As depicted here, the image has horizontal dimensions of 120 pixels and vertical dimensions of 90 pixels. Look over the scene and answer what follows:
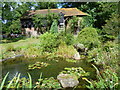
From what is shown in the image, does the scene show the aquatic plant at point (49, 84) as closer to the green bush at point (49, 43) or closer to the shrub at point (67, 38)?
the green bush at point (49, 43)

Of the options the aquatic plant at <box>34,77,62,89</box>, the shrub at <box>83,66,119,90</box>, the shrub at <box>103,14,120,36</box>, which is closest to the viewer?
the shrub at <box>83,66,119,90</box>

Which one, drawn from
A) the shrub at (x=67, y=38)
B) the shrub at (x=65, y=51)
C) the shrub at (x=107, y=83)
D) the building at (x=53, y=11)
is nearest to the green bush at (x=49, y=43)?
the shrub at (x=65, y=51)

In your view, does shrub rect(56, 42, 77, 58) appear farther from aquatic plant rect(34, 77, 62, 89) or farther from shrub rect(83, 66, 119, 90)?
shrub rect(83, 66, 119, 90)

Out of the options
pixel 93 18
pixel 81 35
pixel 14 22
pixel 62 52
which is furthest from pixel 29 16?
pixel 62 52

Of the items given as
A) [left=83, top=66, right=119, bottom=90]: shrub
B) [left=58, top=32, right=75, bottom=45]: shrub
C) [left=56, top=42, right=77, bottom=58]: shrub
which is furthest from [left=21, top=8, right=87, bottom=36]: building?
[left=83, top=66, right=119, bottom=90]: shrub

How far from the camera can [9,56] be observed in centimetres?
747

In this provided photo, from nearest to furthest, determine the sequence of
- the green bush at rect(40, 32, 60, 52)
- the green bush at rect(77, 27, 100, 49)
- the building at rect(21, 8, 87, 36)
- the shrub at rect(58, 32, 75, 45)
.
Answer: the green bush at rect(40, 32, 60, 52) → the green bush at rect(77, 27, 100, 49) → the shrub at rect(58, 32, 75, 45) → the building at rect(21, 8, 87, 36)

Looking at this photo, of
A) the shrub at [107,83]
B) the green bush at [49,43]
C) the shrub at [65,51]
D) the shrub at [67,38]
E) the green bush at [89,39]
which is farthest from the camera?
the shrub at [67,38]

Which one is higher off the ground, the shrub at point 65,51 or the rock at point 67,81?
the rock at point 67,81

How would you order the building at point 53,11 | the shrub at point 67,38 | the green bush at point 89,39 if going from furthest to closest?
the building at point 53,11 < the shrub at point 67,38 < the green bush at point 89,39

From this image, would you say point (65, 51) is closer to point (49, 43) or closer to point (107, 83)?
point (49, 43)

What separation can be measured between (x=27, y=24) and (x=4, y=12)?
606 centimetres

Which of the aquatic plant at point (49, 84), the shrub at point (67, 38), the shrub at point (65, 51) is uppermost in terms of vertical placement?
the shrub at point (67, 38)

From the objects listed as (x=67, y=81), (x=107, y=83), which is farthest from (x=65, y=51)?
(x=107, y=83)
